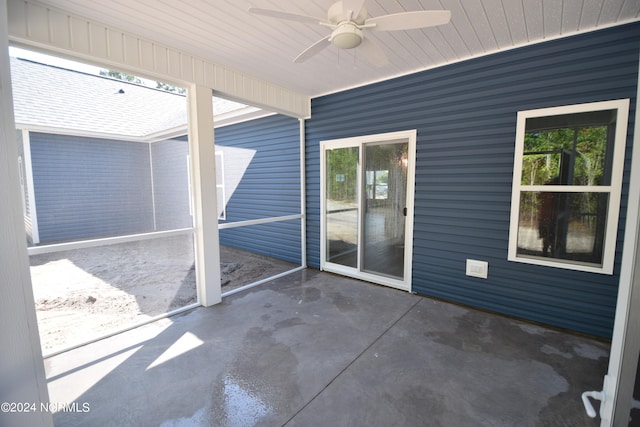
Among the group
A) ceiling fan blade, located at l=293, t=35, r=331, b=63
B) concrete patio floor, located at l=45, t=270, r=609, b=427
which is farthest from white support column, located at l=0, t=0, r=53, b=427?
ceiling fan blade, located at l=293, t=35, r=331, b=63

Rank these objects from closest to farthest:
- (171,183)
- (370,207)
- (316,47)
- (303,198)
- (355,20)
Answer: (355,20), (316,47), (171,183), (370,207), (303,198)

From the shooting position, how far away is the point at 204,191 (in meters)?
3.29

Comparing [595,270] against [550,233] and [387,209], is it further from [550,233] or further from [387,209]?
[387,209]

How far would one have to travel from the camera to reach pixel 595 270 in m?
2.63

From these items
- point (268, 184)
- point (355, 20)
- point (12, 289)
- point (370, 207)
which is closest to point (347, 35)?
point (355, 20)

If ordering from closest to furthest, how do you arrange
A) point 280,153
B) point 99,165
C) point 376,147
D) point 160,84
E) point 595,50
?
point 595,50, point 99,165, point 160,84, point 376,147, point 280,153

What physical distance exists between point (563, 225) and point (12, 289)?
3974 mm

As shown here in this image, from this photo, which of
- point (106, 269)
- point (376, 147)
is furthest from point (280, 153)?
point (106, 269)

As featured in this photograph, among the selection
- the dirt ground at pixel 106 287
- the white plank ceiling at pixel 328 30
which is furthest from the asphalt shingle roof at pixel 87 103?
the dirt ground at pixel 106 287

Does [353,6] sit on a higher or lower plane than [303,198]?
higher

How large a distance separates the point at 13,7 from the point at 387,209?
4042 millimetres

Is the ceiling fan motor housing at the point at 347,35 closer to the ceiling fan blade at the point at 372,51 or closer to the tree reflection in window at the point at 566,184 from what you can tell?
the ceiling fan blade at the point at 372,51

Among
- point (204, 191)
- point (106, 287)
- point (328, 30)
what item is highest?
point (328, 30)

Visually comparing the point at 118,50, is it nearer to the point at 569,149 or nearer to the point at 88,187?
the point at 88,187
